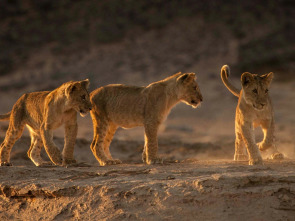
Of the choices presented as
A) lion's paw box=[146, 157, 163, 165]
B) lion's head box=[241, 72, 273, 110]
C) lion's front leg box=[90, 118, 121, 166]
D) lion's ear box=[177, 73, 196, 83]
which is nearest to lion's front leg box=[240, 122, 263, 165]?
lion's head box=[241, 72, 273, 110]

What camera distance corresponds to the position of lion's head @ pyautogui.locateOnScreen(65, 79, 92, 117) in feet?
29.8

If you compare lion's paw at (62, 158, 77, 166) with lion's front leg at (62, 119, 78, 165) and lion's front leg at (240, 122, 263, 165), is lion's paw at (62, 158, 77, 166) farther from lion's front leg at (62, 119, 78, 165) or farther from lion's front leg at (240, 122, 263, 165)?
lion's front leg at (240, 122, 263, 165)

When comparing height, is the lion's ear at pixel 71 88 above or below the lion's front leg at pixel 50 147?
above

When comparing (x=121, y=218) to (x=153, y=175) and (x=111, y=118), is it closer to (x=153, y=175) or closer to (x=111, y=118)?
(x=153, y=175)

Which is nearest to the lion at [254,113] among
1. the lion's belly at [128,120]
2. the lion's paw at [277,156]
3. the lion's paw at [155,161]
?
the lion's paw at [277,156]

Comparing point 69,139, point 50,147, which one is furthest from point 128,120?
point 50,147

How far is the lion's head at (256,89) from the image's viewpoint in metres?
7.95

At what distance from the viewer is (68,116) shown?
932 centimetres

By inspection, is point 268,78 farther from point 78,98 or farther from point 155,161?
point 78,98

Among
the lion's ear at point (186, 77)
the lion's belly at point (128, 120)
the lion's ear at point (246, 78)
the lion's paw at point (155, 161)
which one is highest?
the lion's ear at point (186, 77)

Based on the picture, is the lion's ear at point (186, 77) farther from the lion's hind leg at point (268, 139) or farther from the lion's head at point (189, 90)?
the lion's hind leg at point (268, 139)

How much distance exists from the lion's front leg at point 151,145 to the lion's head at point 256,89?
185cm

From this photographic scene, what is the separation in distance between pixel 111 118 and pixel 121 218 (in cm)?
351

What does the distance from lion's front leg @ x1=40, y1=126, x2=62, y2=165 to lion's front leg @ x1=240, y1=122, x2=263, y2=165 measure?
3128 mm
